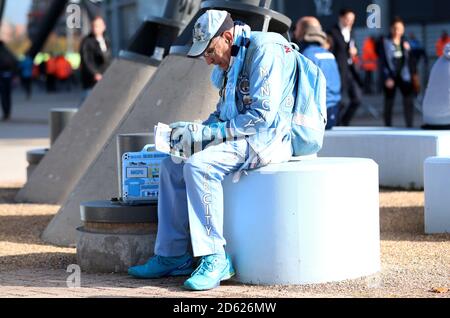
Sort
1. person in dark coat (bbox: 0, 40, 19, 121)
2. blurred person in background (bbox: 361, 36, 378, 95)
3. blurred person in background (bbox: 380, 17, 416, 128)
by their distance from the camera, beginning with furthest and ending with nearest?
blurred person in background (bbox: 361, 36, 378, 95) → person in dark coat (bbox: 0, 40, 19, 121) → blurred person in background (bbox: 380, 17, 416, 128)

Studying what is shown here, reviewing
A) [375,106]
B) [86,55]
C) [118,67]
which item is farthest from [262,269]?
[375,106]

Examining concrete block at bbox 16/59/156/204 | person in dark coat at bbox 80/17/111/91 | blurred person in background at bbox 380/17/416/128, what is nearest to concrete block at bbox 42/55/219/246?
concrete block at bbox 16/59/156/204

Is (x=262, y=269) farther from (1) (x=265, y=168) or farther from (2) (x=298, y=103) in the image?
(2) (x=298, y=103)

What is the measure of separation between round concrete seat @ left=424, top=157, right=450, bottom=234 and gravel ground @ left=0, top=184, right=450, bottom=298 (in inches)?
5.9

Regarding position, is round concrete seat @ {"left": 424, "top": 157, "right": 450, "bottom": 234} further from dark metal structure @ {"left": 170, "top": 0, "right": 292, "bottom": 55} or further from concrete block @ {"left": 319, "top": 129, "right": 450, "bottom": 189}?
concrete block @ {"left": 319, "top": 129, "right": 450, "bottom": 189}

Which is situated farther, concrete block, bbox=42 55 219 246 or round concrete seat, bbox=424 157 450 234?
concrete block, bbox=42 55 219 246

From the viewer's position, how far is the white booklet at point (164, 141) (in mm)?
6684

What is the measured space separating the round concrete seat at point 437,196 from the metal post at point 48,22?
2739 cm

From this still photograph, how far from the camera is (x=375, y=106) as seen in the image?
27.0 metres

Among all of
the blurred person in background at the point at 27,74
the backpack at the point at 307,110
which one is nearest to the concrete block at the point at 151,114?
the backpack at the point at 307,110

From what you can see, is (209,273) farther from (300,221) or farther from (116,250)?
(116,250)

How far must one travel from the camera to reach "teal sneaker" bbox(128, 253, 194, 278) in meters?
6.96

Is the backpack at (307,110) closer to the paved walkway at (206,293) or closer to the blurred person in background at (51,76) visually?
the paved walkway at (206,293)
